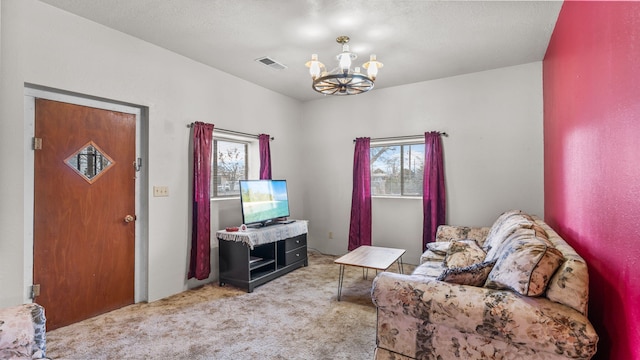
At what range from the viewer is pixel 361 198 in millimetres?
4809

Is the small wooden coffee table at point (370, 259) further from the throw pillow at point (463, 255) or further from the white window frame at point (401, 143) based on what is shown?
the white window frame at point (401, 143)

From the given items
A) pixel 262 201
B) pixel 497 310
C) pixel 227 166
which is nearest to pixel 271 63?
pixel 227 166

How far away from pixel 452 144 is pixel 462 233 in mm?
1299

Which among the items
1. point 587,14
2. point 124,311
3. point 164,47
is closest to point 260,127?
point 164,47

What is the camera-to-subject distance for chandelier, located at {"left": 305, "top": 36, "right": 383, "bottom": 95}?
2709 mm

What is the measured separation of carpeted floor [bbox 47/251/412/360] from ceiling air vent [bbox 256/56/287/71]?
109 inches

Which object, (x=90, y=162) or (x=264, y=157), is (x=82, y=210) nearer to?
(x=90, y=162)

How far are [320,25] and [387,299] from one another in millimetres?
2441

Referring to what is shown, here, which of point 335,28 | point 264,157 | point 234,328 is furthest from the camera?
point 264,157

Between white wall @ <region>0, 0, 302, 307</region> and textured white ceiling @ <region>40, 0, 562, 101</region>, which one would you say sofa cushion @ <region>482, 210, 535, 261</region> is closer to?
textured white ceiling @ <region>40, 0, 562, 101</region>

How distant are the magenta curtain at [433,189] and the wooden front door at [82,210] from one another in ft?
12.1

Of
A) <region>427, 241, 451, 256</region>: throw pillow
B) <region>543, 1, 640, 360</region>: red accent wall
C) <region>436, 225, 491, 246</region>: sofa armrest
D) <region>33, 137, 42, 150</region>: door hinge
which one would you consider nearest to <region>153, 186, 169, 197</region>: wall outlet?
<region>33, 137, 42, 150</region>: door hinge

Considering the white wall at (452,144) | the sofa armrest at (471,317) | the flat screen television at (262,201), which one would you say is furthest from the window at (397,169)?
the sofa armrest at (471,317)

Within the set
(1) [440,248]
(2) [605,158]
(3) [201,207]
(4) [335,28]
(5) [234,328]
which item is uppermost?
(4) [335,28]
